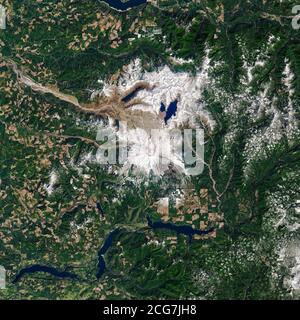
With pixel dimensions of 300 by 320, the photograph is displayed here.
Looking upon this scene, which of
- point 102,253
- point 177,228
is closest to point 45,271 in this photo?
point 102,253

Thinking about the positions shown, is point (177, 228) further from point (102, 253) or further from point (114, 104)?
point (114, 104)

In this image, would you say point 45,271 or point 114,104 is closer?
point 114,104

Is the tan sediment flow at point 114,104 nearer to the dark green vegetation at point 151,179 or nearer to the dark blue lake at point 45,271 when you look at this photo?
the dark green vegetation at point 151,179

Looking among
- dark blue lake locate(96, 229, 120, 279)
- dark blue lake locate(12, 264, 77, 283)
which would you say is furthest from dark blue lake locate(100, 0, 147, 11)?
dark blue lake locate(12, 264, 77, 283)

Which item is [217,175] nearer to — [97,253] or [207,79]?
[207,79]

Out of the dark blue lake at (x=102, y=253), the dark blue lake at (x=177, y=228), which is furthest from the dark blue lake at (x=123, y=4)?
the dark blue lake at (x=102, y=253)

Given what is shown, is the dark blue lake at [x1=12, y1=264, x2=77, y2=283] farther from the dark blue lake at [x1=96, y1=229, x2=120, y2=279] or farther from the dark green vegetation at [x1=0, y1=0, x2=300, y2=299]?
the dark blue lake at [x1=96, y1=229, x2=120, y2=279]
